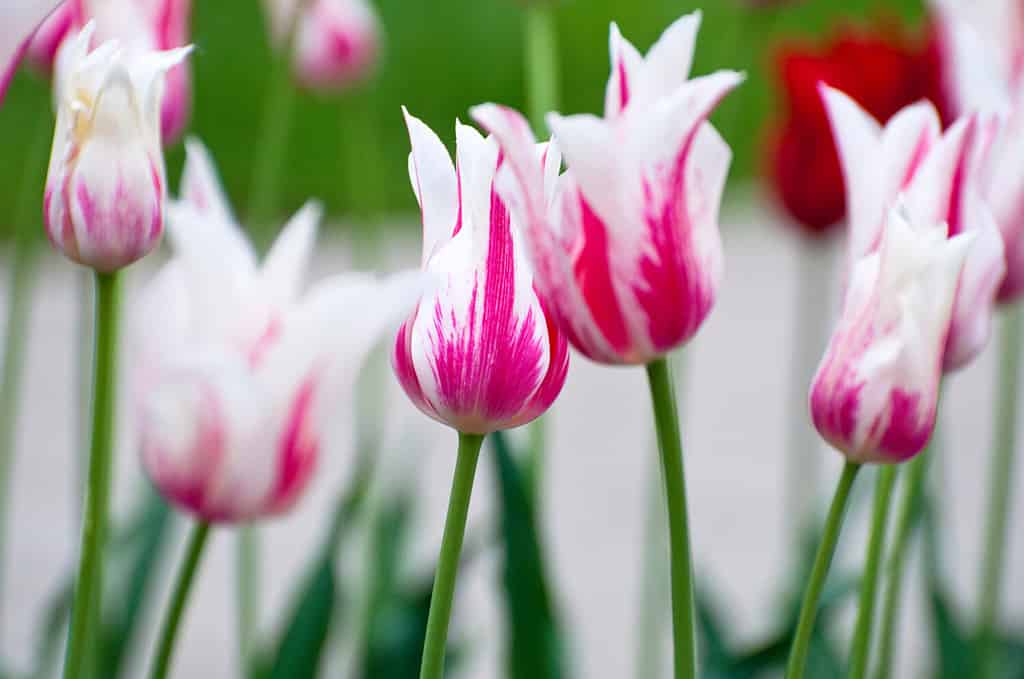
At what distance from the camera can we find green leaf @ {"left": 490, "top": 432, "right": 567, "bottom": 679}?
0.45 m

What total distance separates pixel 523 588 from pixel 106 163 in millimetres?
216

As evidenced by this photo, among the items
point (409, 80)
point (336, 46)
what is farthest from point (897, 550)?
point (409, 80)

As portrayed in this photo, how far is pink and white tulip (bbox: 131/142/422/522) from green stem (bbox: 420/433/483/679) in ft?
0.47

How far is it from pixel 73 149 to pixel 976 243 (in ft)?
0.57

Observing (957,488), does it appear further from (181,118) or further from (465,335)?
(465,335)

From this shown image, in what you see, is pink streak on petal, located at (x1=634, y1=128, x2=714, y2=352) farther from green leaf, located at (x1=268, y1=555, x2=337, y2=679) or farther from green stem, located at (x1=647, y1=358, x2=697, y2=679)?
green leaf, located at (x1=268, y1=555, x2=337, y2=679)

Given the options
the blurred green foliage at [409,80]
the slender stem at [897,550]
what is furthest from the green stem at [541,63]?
the blurred green foliage at [409,80]

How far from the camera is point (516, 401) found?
27 cm

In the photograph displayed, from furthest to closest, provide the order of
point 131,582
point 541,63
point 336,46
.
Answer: point 336,46, point 131,582, point 541,63

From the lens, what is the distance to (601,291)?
27 centimetres

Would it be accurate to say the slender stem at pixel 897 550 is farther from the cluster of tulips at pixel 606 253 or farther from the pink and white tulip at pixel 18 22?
the pink and white tulip at pixel 18 22

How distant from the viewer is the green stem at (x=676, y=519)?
0.27m

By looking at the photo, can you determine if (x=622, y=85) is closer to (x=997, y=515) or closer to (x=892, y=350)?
(x=892, y=350)

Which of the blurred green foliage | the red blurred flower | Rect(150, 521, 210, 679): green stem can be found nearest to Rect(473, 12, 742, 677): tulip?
Rect(150, 521, 210, 679): green stem
